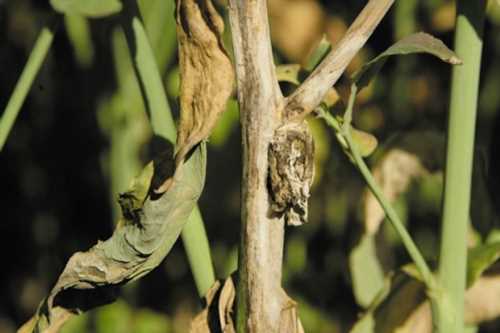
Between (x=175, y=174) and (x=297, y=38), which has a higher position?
(x=175, y=174)

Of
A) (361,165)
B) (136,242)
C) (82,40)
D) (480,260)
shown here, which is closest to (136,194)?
(136,242)

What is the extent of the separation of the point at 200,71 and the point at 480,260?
33 cm

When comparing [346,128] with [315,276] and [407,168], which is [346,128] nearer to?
[407,168]

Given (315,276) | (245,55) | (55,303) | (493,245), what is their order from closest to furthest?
(245,55) → (55,303) → (493,245) → (315,276)

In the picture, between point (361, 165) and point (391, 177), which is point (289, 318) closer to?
point (361, 165)

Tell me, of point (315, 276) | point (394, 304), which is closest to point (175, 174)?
point (394, 304)

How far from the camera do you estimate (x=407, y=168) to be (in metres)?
1.06

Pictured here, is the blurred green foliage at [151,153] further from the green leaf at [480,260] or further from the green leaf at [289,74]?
the green leaf at [289,74]

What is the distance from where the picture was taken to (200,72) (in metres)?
0.71

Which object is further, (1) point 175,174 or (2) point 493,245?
(2) point 493,245

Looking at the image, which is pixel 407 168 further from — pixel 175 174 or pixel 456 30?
pixel 175 174

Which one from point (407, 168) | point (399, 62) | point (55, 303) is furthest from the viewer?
point (399, 62)

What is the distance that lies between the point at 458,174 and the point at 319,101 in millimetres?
173

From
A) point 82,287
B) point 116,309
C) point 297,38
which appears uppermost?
point 82,287
